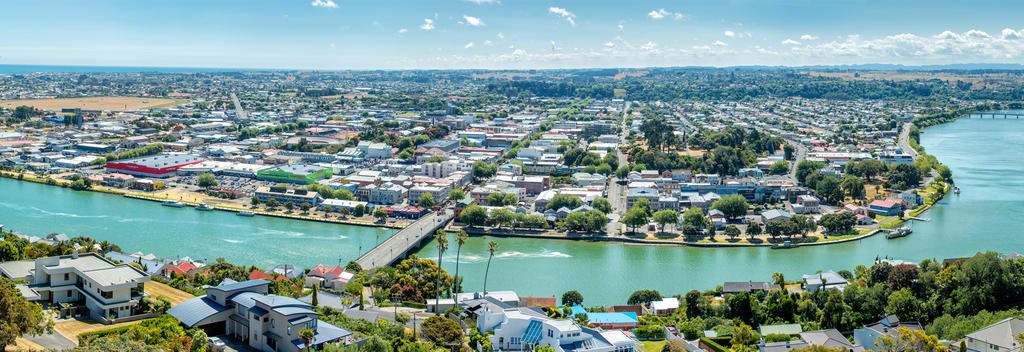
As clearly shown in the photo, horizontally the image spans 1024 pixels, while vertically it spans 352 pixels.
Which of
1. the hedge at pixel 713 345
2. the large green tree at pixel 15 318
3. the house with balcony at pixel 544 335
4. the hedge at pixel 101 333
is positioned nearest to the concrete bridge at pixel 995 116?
the hedge at pixel 713 345

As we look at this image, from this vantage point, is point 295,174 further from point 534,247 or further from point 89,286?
point 89,286

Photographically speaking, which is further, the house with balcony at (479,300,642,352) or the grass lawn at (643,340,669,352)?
the grass lawn at (643,340,669,352)

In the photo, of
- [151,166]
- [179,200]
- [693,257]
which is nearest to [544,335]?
[693,257]

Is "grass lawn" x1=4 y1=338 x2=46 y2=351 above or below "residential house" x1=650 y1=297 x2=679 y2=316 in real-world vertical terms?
above

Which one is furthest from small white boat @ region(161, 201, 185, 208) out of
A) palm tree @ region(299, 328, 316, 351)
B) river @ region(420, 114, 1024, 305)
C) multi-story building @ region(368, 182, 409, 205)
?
palm tree @ region(299, 328, 316, 351)

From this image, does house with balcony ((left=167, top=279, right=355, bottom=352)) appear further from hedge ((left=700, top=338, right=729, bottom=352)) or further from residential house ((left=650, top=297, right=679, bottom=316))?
residential house ((left=650, top=297, right=679, bottom=316))

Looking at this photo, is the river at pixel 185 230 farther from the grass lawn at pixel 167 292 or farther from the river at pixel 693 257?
the grass lawn at pixel 167 292
